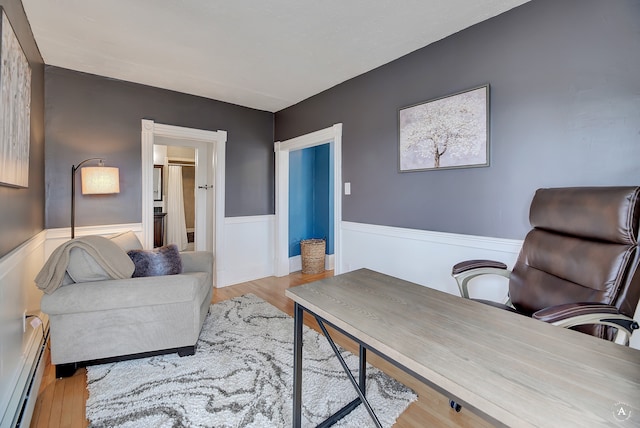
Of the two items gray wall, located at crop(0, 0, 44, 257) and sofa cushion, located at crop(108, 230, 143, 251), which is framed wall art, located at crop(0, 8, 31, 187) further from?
sofa cushion, located at crop(108, 230, 143, 251)

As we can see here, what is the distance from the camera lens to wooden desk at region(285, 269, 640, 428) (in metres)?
0.60

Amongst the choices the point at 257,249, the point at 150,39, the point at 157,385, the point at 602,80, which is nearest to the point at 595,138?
the point at 602,80

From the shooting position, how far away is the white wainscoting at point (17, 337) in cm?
140

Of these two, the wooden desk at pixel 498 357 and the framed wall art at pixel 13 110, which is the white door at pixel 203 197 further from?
the wooden desk at pixel 498 357

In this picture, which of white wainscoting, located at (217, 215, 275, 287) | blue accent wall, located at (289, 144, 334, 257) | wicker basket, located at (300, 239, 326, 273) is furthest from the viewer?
blue accent wall, located at (289, 144, 334, 257)

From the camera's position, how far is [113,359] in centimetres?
198

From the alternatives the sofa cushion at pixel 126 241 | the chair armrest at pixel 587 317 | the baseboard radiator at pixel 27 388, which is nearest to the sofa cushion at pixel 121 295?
the baseboard radiator at pixel 27 388

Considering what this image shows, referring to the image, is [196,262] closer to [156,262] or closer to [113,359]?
[156,262]

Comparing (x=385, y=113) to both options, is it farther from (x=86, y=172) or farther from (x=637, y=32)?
(x=86, y=172)

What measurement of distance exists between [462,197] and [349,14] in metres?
1.53

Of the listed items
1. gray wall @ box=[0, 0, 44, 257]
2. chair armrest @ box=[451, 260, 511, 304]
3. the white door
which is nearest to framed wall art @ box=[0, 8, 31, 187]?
gray wall @ box=[0, 0, 44, 257]

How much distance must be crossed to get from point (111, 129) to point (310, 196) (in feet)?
9.01

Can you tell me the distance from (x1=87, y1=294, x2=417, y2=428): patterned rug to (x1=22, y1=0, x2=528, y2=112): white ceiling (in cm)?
241

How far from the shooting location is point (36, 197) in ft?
7.82
